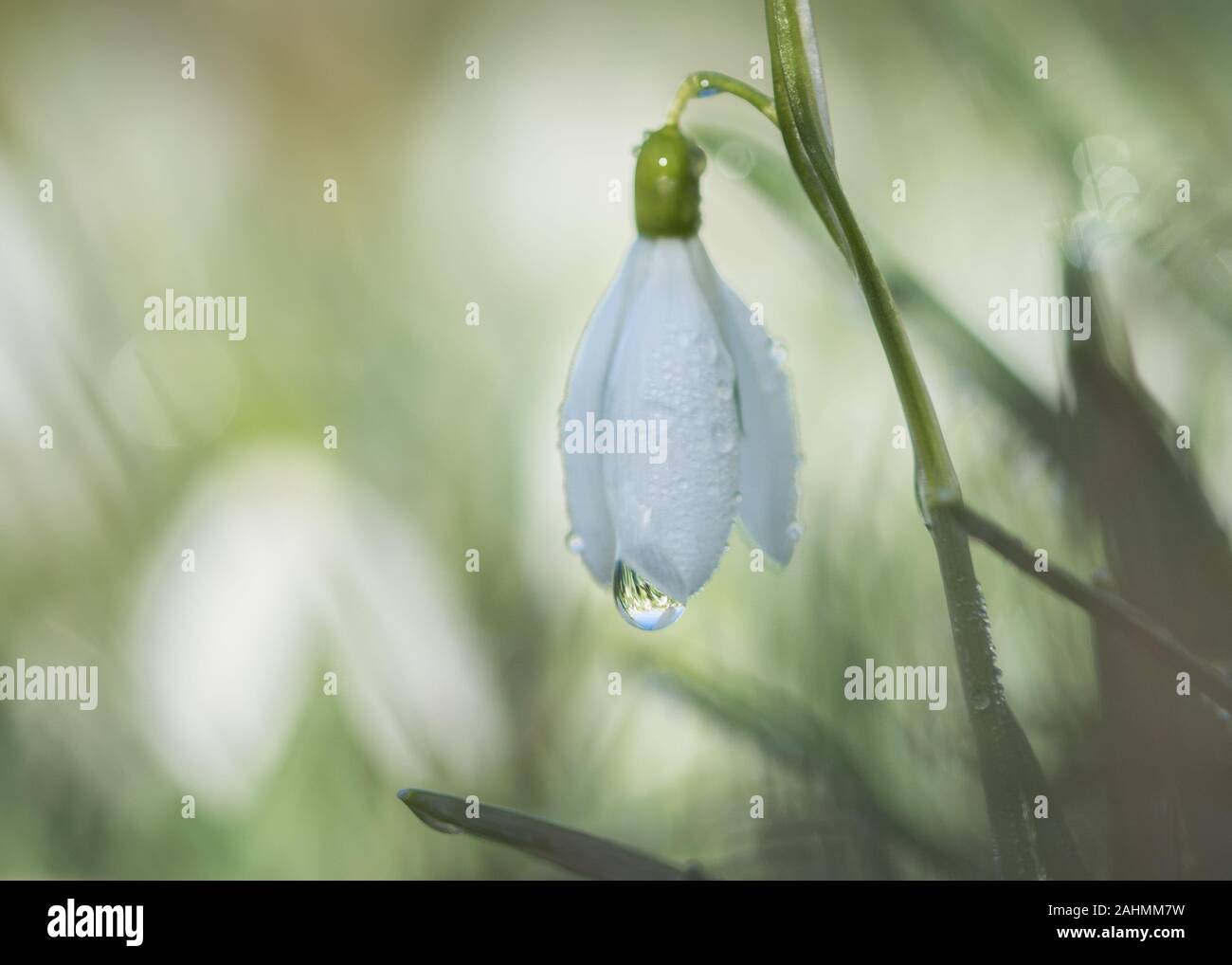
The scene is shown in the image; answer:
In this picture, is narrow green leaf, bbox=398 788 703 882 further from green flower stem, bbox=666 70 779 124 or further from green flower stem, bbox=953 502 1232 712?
green flower stem, bbox=666 70 779 124

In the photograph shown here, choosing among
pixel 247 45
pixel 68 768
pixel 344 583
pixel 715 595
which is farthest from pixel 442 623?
pixel 247 45

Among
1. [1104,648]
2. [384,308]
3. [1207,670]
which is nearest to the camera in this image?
[1207,670]

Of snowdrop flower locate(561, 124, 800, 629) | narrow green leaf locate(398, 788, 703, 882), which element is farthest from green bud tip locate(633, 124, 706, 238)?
narrow green leaf locate(398, 788, 703, 882)

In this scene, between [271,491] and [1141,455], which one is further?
[271,491]

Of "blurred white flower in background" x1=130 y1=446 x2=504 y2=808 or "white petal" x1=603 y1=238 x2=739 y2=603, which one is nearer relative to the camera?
"white petal" x1=603 y1=238 x2=739 y2=603

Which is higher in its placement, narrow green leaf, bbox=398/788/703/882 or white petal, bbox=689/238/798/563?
white petal, bbox=689/238/798/563

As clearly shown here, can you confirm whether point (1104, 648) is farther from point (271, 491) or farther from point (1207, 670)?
point (271, 491)

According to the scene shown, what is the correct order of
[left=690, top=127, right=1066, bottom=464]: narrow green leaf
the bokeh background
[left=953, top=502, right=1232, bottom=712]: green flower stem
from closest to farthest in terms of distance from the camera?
[left=953, top=502, right=1232, bottom=712]: green flower stem → [left=690, top=127, right=1066, bottom=464]: narrow green leaf → the bokeh background
